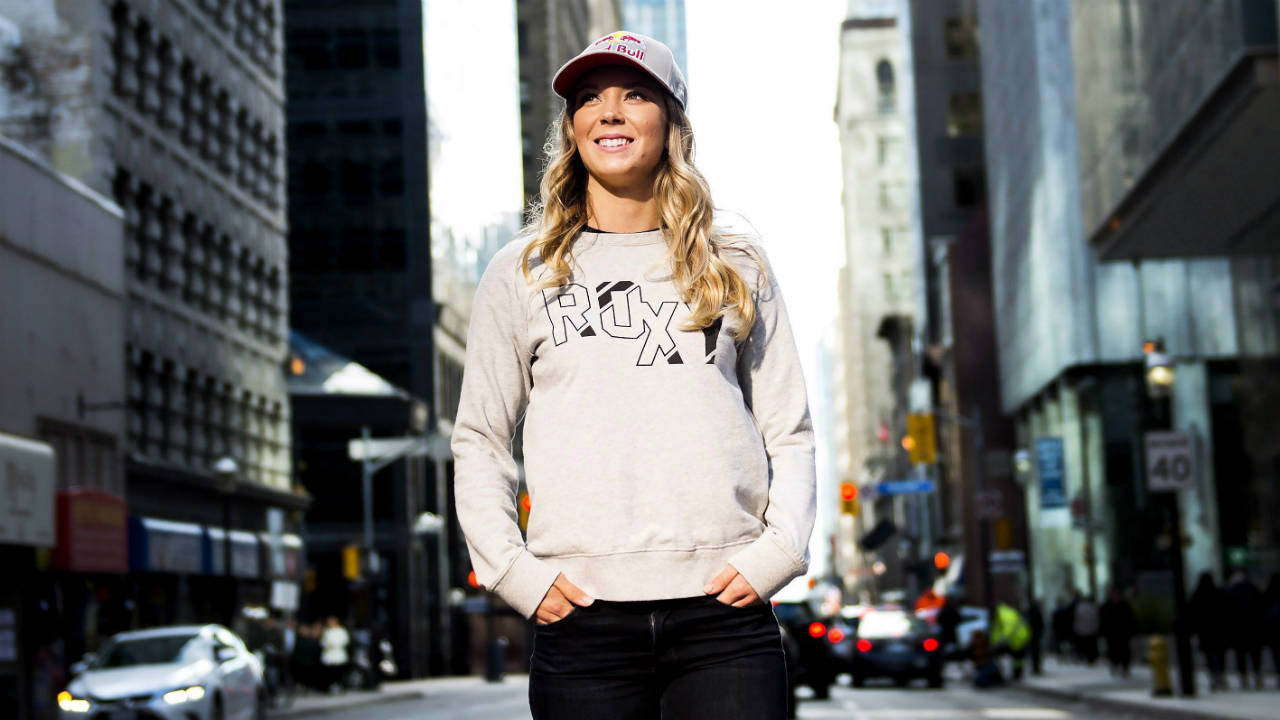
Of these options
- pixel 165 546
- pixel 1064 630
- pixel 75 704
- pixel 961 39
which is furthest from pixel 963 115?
pixel 75 704

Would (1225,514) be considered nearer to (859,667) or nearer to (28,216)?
(859,667)

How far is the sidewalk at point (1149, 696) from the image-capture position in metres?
21.5

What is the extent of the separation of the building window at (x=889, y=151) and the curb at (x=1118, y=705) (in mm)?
118644

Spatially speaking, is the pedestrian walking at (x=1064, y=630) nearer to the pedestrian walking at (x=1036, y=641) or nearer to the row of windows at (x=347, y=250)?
the pedestrian walking at (x=1036, y=641)

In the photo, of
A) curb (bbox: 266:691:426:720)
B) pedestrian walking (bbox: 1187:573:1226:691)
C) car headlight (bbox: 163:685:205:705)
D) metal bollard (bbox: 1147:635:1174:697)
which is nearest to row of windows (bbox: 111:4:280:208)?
curb (bbox: 266:691:426:720)

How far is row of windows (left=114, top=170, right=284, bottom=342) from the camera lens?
40750mm

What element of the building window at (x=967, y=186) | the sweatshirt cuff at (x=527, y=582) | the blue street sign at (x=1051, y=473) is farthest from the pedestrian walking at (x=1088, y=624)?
the building window at (x=967, y=186)

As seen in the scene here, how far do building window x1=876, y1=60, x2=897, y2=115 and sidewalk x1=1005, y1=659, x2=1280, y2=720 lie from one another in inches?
4527

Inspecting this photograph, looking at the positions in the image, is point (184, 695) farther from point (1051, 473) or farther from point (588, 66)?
point (1051, 473)

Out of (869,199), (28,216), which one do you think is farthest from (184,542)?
(869,199)

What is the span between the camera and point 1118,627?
119ft

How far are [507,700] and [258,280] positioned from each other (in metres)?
19.0

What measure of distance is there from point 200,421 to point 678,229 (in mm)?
41981

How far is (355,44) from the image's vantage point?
239 ft
